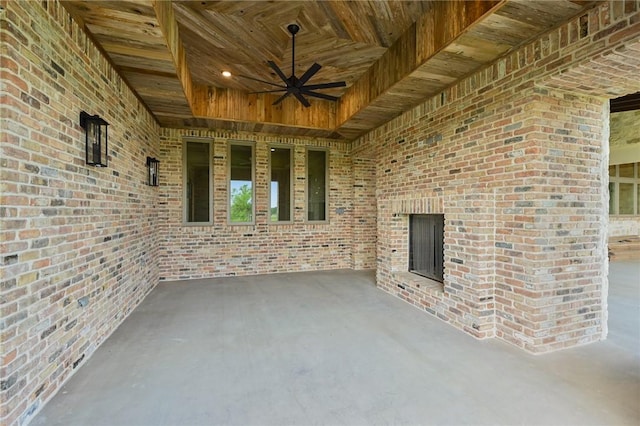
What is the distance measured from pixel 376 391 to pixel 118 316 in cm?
311

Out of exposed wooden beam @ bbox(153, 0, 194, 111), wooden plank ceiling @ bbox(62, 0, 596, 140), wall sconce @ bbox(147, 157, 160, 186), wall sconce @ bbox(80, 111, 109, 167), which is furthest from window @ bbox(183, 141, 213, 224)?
wall sconce @ bbox(80, 111, 109, 167)

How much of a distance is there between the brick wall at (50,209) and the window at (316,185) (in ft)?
13.1

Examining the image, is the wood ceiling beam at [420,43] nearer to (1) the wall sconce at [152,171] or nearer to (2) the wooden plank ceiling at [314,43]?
(2) the wooden plank ceiling at [314,43]

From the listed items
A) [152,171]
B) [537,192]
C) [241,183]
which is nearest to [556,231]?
[537,192]

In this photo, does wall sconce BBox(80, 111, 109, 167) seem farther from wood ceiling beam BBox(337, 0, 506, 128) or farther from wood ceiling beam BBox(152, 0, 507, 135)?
wood ceiling beam BBox(337, 0, 506, 128)

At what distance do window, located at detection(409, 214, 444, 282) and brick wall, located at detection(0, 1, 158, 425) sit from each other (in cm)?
420

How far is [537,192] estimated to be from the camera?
280 cm

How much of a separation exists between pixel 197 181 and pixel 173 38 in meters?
3.32

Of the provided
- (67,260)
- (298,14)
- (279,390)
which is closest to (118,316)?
(67,260)

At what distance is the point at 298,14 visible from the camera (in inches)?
125

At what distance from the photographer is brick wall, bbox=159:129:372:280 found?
591 centimetres

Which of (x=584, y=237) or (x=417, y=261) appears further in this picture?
(x=417, y=261)

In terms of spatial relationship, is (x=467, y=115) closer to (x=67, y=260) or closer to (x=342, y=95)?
(x=342, y=95)

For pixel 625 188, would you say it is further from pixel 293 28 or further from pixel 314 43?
pixel 293 28
